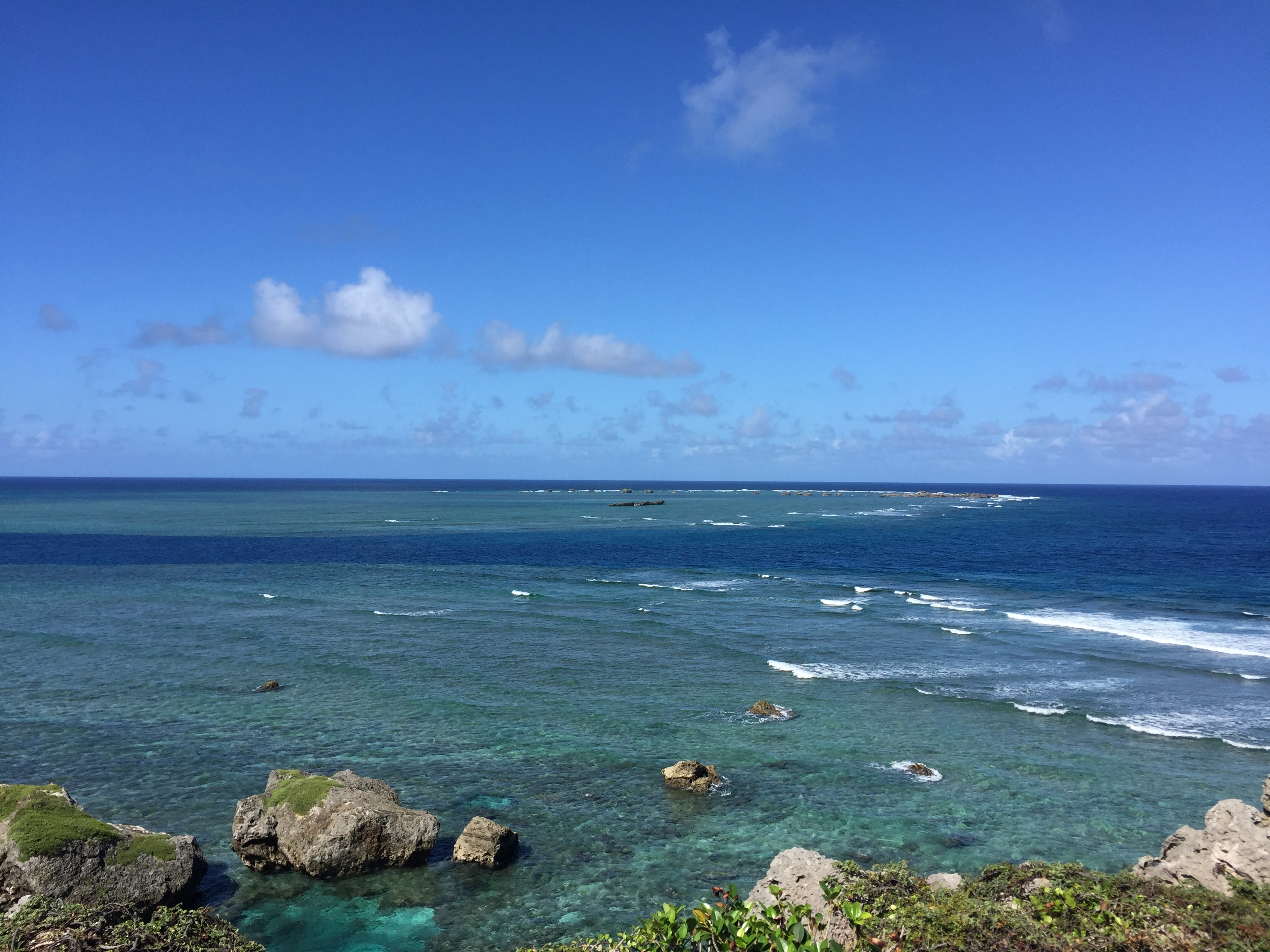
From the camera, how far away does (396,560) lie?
75.2 metres

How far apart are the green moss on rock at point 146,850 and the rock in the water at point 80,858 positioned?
11mm

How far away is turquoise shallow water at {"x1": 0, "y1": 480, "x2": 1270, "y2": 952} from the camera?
1864 cm

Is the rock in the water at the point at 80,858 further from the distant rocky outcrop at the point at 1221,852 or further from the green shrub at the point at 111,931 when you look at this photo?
the distant rocky outcrop at the point at 1221,852

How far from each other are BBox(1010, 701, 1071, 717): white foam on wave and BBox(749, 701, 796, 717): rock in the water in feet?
30.2

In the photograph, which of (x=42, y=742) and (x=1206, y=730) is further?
(x=1206, y=730)

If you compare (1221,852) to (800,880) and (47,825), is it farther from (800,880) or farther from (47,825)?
(47,825)

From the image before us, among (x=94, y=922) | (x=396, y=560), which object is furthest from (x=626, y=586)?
(x=94, y=922)

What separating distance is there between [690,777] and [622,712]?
303 inches

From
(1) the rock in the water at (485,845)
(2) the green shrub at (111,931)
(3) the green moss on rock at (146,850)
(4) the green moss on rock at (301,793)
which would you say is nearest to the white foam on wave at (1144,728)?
(1) the rock in the water at (485,845)

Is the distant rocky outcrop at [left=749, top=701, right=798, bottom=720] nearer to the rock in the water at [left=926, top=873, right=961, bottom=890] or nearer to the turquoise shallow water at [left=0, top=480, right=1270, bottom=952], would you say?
the turquoise shallow water at [left=0, top=480, right=1270, bottom=952]

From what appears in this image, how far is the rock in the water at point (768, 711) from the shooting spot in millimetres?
29391

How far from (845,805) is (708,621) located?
82.4 ft

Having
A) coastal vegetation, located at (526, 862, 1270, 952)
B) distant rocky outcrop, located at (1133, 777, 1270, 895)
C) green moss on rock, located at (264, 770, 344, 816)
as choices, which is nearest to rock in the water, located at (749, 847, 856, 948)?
coastal vegetation, located at (526, 862, 1270, 952)

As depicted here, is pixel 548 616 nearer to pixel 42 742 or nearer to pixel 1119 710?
pixel 42 742
